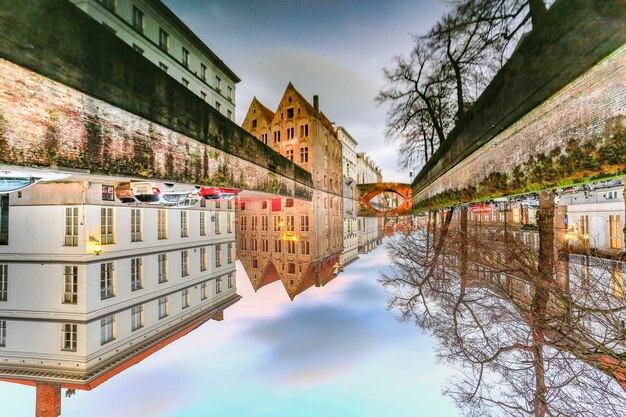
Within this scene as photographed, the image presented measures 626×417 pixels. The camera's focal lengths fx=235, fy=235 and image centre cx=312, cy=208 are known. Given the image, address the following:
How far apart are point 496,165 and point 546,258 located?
2821mm

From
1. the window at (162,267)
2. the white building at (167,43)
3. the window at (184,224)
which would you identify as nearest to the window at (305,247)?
the window at (184,224)

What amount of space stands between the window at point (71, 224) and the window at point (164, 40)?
1692 cm

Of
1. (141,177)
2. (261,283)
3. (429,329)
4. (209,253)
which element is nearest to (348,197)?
(261,283)

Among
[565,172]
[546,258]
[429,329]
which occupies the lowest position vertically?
[429,329]

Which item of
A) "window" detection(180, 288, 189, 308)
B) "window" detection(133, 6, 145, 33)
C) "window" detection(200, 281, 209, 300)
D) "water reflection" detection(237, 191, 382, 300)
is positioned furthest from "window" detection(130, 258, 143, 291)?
"window" detection(133, 6, 145, 33)

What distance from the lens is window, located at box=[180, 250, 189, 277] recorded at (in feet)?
52.5

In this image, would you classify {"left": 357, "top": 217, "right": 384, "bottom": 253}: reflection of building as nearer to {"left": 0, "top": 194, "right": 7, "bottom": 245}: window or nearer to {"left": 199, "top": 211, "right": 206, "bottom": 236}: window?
{"left": 199, "top": 211, "right": 206, "bottom": 236}: window

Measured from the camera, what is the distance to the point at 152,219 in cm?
1429

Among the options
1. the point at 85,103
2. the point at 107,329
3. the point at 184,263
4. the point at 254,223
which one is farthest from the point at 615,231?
the point at 254,223

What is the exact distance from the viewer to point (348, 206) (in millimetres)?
42469

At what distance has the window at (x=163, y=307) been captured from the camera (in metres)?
13.8

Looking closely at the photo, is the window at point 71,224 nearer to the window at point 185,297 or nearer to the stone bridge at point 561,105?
the window at point 185,297

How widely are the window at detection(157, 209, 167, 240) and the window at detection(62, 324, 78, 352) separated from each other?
567cm

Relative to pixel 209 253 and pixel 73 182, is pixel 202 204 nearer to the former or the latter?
pixel 209 253
